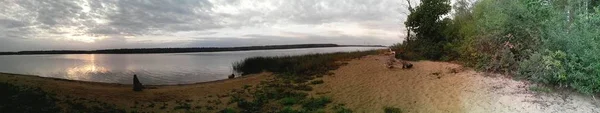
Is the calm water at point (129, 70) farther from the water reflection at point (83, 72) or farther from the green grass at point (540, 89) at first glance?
the green grass at point (540, 89)

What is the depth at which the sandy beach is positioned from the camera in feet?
38.4

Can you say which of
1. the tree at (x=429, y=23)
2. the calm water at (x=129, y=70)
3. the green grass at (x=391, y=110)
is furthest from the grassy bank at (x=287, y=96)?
the calm water at (x=129, y=70)

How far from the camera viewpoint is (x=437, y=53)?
895 inches

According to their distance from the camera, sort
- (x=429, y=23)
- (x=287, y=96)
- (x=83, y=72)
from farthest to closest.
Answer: (x=83, y=72)
(x=429, y=23)
(x=287, y=96)

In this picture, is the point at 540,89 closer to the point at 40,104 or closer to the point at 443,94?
the point at 443,94

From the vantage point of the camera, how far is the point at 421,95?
13.4 metres

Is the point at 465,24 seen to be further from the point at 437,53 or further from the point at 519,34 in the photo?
the point at 519,34

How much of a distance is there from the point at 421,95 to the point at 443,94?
0.72m

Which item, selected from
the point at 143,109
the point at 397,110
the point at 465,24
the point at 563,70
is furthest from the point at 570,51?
the point at 143,109

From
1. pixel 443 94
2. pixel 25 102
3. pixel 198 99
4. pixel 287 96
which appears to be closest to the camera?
pixel 25 102

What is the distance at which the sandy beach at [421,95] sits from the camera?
38.4 feet

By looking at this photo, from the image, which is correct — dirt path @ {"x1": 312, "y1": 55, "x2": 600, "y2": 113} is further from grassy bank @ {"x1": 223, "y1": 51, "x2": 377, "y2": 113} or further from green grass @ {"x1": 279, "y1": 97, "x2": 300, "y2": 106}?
green grass @ {"x1": 279, "y1": 97, "x2": 300, "y2": 106}

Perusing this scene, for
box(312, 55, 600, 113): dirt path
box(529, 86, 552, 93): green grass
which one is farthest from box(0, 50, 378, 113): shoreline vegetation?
box(529, 86, 552, 93): green grass

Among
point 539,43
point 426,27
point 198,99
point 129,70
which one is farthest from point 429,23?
point 129,70
